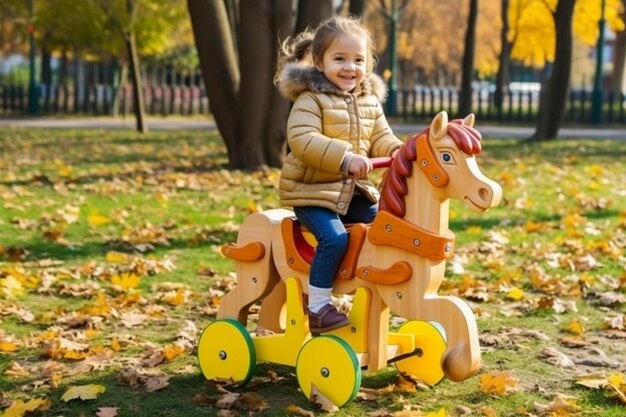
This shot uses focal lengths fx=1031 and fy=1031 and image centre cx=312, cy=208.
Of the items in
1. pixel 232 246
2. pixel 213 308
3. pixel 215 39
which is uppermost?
pixel 215 39

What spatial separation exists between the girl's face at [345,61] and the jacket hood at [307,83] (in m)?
0.04

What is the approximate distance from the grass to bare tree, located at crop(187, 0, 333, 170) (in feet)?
2.11

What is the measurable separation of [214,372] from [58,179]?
883 cm

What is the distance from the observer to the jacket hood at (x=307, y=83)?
15.3 ft

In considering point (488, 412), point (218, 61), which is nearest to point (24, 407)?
point (488, 412)

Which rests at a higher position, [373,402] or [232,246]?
[232,246]

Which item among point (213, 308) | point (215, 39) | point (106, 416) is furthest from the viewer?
point (215, 39)

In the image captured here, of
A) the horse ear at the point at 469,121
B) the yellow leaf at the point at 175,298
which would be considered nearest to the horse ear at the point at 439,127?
the horse ear at the point at 469,121

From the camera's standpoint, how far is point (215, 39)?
557 inches

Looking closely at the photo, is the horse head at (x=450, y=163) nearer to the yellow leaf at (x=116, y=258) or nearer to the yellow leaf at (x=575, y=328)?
the yellow leaf at (x=575, y=328)

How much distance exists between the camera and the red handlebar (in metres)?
4.51

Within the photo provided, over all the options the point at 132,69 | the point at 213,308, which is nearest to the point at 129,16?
the point at 132,69

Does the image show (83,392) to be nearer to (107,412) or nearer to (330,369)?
(107,412)

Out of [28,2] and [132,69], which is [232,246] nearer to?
[132,69]
